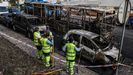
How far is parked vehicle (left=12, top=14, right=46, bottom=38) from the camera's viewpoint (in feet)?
63.1

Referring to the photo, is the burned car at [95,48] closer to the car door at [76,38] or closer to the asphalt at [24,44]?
the car door at [76,38]

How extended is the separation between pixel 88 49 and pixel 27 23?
821 centimetres

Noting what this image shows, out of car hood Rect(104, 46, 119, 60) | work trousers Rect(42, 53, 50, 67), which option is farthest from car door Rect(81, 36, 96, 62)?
work trousers Rect(42, 53, 50, 67)

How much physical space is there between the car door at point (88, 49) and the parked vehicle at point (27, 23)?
20.5ft

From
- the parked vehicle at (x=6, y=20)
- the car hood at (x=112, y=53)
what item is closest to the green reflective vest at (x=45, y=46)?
the car hood at (x=112, y=53)

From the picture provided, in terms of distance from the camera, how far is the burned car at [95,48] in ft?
40.5

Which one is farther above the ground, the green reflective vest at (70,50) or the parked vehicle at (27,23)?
the green reflective vest at (70,50)

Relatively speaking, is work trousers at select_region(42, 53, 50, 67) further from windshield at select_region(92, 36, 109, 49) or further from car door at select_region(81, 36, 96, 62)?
windshield at select_region(92, 36, 109, 49)

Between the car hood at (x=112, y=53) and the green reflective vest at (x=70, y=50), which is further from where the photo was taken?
the car hood at (x=112, y=53)

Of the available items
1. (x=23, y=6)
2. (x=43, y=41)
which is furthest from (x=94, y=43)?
(x=23, y=6)

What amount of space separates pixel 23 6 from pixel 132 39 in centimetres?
1402

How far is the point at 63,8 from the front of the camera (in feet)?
72.0

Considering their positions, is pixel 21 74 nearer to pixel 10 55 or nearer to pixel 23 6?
pixel 10 55

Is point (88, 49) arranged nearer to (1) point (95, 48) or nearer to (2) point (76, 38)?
(1) point (95, 48)
